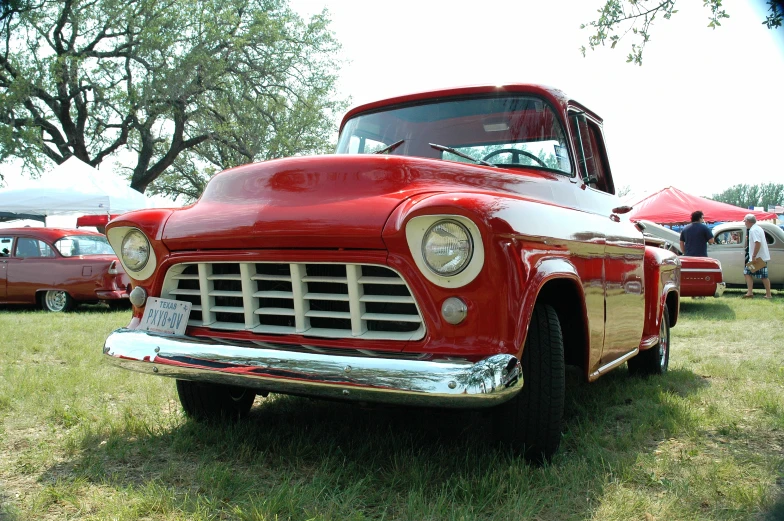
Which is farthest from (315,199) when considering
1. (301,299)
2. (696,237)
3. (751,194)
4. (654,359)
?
(751,194)

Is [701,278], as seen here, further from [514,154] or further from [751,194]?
[751,194]

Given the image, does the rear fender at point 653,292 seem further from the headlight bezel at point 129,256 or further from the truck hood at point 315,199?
the headlight bezel at point 129,256

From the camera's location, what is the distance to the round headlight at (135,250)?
10.3ft

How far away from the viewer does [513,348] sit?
2.44m

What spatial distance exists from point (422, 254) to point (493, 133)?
4.73 feet

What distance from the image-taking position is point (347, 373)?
2350mm

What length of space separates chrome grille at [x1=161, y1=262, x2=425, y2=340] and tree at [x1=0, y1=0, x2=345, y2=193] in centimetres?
1681

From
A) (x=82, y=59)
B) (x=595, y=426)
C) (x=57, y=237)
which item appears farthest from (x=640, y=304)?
(x=82, y=59)

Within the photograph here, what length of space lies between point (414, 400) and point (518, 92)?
208 centimetres

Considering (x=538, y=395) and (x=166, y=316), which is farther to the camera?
(x=166, y=316)

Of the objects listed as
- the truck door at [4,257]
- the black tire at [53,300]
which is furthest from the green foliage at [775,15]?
the truck door at [4,257]

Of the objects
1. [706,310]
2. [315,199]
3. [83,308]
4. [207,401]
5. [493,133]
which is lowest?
[706,310]

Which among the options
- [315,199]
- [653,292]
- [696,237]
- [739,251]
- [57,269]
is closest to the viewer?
[315,199]

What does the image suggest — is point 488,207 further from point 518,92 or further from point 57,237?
point 57,237
